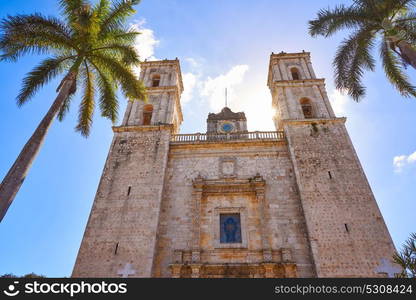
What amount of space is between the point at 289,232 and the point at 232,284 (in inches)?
380

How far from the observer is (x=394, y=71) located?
11875mm

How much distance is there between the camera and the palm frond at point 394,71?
1160cm

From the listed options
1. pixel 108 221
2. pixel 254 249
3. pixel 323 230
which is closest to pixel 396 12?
pixel 323 230

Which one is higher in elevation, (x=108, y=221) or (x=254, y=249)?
(x=108, y=221)

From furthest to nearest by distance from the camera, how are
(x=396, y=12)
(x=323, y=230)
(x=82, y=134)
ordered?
1. (x=323, y=230)
2. (x=82, y=134)
3. (x=396, y=12)

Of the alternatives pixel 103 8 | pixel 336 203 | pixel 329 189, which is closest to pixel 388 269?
pixel 336 203

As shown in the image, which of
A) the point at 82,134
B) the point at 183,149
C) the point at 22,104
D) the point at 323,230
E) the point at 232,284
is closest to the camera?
the point at 232,284

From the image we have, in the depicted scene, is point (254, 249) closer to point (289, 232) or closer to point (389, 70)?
point (289, 232)

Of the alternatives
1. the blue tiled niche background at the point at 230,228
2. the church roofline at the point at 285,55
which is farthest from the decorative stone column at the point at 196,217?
the church roofline at the point at 285,55

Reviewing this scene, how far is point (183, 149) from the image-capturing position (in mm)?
18203

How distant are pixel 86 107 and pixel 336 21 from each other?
11153 mm

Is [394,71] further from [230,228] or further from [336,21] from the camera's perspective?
[230,228]

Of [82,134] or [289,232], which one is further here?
[289,232]

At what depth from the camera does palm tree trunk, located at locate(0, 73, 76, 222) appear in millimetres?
8071
